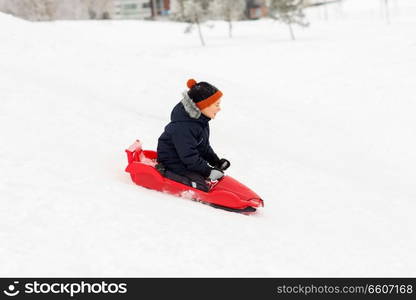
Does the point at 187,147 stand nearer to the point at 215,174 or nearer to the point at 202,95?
the point at 215,174

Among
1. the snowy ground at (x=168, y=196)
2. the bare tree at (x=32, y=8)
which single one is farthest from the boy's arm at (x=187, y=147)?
the bare tree at (x=32, y=8)

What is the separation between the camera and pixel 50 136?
7.07 m

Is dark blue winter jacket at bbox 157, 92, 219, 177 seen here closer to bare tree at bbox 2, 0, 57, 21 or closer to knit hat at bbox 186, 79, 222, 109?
knit hat at bbox 186, 79, 222, 109

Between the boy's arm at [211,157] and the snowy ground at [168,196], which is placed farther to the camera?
the boy's arm at [211,157]

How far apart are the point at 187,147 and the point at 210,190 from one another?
69 centimetres

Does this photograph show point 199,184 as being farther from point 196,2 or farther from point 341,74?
point 196,2

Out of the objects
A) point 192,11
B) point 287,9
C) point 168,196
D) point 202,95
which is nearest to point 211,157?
point 168,196

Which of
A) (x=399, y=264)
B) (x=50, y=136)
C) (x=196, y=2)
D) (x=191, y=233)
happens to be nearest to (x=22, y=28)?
(x=50, y=136)

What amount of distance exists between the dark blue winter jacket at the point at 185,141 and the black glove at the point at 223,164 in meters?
0.29

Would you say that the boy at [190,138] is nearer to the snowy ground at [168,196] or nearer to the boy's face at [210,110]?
the boy's face at [210,110]

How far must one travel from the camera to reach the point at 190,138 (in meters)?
5.56

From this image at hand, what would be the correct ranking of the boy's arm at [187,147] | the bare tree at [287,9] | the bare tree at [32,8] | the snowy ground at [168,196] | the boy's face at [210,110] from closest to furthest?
the snowy ground at [168,196]
the boy's arm at [187,147]
the boy's face at [210,110]
the bare tree at [287,9]
the bare tree at [32,8]

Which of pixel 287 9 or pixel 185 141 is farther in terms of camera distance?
pixel 287 9

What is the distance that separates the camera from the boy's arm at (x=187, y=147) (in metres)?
5.54
